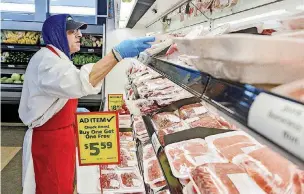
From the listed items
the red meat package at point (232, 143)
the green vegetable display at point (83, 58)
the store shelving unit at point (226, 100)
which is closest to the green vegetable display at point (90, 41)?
the green vegetable display at point (83, 58)

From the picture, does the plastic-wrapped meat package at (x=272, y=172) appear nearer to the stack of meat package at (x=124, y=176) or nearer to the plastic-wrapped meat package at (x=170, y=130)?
the plastic-wrapped meat package at (x=170, y=130)

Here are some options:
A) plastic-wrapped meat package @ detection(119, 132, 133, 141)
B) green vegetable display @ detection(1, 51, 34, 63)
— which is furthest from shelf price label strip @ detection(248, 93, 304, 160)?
green vegetable display @ detection(1, 51, 34, 63)

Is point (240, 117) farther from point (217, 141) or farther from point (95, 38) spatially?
point (95, 38)

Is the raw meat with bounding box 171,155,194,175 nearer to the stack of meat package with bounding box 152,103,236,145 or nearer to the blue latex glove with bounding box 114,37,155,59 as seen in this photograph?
the stack of meat package with bounding box 152,103,236,145

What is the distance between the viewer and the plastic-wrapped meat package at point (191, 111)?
2.01 m

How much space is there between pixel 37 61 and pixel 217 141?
5.55ft

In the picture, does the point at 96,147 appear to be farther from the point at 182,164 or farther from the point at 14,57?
the point at 14,57

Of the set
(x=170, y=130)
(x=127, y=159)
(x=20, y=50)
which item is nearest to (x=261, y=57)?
(x=170, y=130)

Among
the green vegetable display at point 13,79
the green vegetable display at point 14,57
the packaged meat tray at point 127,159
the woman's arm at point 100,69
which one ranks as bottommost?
the packaged meat tray at point 127,159

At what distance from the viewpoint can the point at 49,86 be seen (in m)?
2.30

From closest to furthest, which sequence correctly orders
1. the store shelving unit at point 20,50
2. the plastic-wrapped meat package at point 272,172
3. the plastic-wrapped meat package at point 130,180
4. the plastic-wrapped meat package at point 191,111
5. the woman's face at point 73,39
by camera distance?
the plastic-wrapped meat package at point 272,172, the plastic-wrapped meat package at point 191,111, the plastic-wrapped meat package at point 130,180, the woman's face at point 73,39, the store shelving unit at point 20,50

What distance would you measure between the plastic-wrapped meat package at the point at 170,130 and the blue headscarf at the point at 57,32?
4.70ft

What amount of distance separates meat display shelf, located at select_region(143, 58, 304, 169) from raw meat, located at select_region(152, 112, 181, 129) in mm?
1157

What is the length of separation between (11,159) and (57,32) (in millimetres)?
2994
